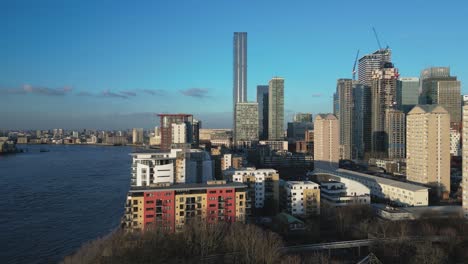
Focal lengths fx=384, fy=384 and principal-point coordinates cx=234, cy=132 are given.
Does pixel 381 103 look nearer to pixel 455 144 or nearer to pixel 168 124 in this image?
pixel 455 144

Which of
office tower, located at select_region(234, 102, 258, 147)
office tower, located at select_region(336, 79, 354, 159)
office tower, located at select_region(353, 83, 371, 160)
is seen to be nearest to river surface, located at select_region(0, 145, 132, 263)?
office tower, located at select_region(336, 79, 354, 159)

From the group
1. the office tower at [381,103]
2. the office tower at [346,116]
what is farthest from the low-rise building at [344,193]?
the office tower at [381,103]

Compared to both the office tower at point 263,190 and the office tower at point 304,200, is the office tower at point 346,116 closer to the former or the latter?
the office tower at point 263,190

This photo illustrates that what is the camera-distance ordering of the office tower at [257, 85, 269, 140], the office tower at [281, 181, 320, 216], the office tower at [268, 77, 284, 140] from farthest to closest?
the office tower at [257, 85, 269, 140]
the office tower at [268, 77, 284, 140]
the office tower at [281, 181, 320, 216]

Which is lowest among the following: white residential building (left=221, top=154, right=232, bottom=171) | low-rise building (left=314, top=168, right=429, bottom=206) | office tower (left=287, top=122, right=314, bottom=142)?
low-rise building (left=314, top=168, right=429, bottom=206)

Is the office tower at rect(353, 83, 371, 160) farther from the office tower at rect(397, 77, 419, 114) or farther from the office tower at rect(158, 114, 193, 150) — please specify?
the office tower at rect(158, 114, 193, 150)

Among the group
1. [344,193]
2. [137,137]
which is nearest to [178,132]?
[344,193]

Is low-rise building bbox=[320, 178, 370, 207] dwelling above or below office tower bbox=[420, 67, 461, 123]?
below

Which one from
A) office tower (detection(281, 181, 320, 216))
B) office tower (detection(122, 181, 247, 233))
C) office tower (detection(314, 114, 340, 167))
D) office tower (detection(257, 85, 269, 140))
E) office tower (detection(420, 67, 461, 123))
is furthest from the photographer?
office tower (detection(257, 85, 269, 140))
